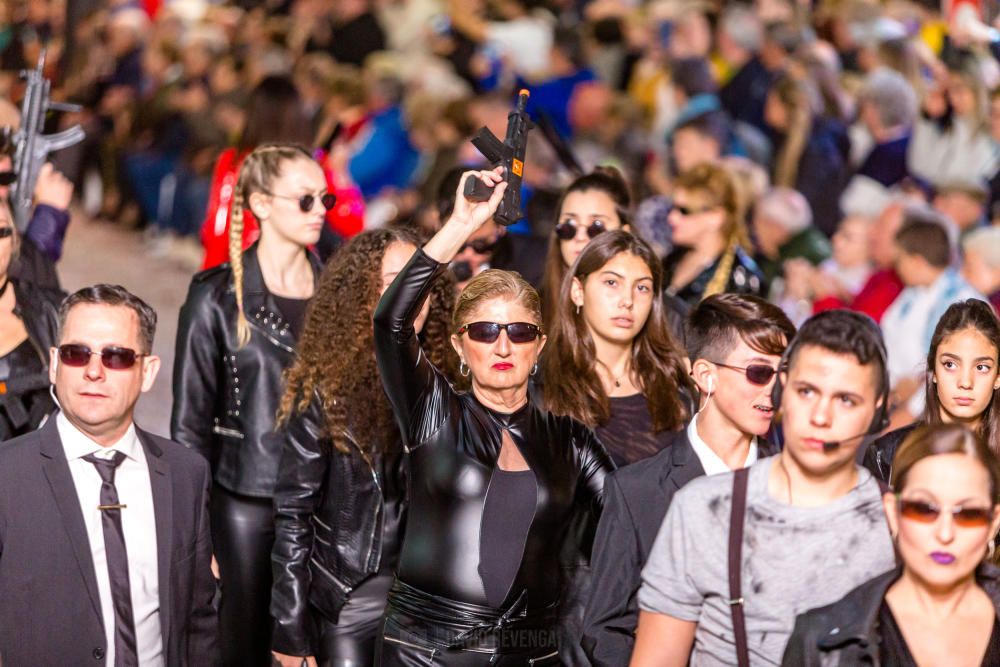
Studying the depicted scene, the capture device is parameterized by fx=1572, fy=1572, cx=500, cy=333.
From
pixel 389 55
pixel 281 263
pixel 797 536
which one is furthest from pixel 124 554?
pixel 389 55

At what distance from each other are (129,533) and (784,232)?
535cm

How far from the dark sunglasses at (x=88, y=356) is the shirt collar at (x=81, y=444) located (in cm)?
16

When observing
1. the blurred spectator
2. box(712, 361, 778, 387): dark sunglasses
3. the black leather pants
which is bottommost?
the black leather pants

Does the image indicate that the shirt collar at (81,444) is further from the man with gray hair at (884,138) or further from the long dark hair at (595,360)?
the man with gray hair at (884,138)

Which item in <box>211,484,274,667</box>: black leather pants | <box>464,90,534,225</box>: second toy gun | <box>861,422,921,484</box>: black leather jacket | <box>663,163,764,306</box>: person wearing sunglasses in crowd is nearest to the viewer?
<box>464,90,534,225</box>: second toy gun

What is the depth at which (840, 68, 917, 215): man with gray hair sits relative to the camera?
934 cm

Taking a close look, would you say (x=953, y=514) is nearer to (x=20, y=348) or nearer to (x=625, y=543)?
(x=625, y=543)

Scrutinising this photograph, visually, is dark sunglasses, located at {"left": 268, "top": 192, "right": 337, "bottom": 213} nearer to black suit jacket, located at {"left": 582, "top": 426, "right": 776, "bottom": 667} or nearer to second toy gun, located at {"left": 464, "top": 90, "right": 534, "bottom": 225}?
second toy gun, located at {"left": 464, "top": 90, "right": 534, "bottom": 225}

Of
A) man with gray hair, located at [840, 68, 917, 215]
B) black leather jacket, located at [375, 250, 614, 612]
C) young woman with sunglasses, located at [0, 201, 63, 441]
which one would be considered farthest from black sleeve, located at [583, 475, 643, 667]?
man with gray hair, located at [840, 68, 917, 215]

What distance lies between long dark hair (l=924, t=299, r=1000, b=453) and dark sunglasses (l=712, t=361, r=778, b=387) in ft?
2.16

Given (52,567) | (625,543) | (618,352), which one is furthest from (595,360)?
(52,567)

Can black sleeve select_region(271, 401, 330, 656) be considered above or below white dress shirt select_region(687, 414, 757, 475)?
below

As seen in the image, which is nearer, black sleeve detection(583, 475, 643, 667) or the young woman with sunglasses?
black sleeve detection(583, 475, 643, 667)

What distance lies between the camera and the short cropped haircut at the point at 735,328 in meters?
4.28
